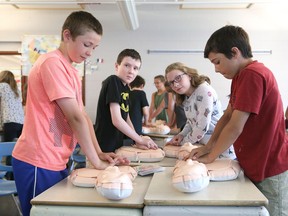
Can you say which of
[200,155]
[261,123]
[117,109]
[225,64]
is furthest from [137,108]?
[261,123]

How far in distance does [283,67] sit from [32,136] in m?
4.71

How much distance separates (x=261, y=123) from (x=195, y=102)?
700mm

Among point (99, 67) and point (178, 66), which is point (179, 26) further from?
point (178, 66)

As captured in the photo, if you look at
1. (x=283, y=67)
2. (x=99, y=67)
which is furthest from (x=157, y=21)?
(x=283, y=67)

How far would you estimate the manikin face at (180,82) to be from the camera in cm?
194

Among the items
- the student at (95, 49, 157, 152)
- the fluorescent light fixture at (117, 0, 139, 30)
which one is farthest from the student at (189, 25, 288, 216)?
the fluorescent light fixture at (117, 0, 139, 30)

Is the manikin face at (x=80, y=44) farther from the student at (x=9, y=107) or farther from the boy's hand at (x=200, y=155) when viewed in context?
the student at (x=9, y=107)

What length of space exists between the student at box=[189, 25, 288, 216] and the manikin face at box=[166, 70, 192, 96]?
25.5 inches

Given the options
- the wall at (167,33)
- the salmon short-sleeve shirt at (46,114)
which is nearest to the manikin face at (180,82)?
the salmon short-sleeve shirt at (46,114)

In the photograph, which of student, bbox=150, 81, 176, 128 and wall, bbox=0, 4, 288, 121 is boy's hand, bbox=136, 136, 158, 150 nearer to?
student, bbox=150, 81, 176, 128

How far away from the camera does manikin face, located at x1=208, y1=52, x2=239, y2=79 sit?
50.6 inches

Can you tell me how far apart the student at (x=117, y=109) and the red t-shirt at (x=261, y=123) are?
0.61 metres

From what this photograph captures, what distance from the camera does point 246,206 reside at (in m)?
0.92

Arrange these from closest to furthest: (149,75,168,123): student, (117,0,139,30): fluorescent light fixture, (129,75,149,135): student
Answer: (129,75,149,135): student < (117,0,139,30): fluorescent light fixture < (149,75,168,123): student
